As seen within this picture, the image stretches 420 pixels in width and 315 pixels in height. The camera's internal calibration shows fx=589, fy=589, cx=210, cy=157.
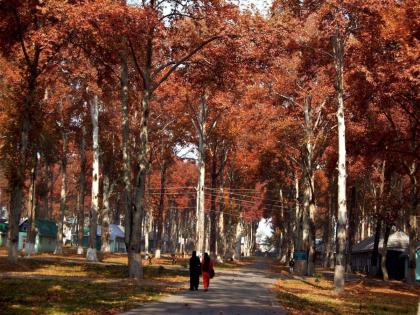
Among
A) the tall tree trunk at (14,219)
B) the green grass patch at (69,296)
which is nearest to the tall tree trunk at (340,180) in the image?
the green grass patch at (69,296)

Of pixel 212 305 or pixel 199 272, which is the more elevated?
pixel 199 272

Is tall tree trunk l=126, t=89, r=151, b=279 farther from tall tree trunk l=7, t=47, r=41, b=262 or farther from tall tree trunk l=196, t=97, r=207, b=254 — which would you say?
tall tree trunk l=196, t=97, r=207, b=254

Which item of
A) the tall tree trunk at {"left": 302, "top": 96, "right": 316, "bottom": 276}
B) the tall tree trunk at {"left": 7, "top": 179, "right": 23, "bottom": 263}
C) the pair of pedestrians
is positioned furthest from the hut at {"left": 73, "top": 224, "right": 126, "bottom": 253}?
the pair of pedestrians

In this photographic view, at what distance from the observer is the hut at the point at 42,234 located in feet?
198

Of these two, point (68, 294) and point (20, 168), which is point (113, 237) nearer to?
point (20, 168)

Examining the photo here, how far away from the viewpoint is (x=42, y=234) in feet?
202

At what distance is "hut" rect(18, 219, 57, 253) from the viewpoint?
60.3m

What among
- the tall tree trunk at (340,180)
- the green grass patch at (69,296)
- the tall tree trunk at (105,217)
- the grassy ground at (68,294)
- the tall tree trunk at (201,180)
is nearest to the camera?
the green grass patch at (69,296)

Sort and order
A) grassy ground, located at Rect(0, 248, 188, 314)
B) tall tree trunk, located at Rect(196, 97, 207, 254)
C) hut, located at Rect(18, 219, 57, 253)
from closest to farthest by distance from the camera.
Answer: grassy ground, located at Rect(0, 248, 188, 314) < tall tree trunk, located at Rect(196, 97, 207, 254) < hut, located at Rect(18, 219, 57, 253)

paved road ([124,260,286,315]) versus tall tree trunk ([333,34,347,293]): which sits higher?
tall tree trunk ([333,34,347,293])

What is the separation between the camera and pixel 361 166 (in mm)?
50719

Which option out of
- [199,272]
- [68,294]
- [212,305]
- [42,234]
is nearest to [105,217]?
[42,234]

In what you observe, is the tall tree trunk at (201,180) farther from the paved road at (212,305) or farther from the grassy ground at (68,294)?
the paved road at (212,305)

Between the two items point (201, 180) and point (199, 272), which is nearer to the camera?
point (199, 272)
